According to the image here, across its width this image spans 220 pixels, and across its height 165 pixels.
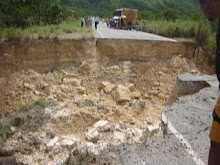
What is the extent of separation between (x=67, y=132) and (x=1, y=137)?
177 cm

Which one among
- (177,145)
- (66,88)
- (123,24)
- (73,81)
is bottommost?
(66,88)

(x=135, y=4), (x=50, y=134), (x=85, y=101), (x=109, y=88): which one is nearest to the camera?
(x=50, y=134)

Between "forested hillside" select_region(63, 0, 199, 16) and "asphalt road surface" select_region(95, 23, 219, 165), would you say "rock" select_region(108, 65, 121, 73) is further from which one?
"forested hillside" select_region(63, 0, 199, 16)

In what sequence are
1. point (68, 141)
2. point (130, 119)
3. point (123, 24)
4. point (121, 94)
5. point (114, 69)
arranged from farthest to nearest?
point (123, 24) < point (114, 69) < point (121, 94) < point (130, 119) < point (68, 141)

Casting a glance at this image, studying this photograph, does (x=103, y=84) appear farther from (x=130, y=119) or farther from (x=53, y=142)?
(x=53, y=142)

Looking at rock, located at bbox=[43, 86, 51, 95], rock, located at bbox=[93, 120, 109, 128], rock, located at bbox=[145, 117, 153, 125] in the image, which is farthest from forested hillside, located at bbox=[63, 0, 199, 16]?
rock, located at bbox=[93, 120, 109, 128]

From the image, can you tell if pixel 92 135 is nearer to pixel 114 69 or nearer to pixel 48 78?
pixel 48 78

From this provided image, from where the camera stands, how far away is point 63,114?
29.4 ft

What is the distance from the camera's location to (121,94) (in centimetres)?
1052

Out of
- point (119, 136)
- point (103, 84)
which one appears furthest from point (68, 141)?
point (103, 84)

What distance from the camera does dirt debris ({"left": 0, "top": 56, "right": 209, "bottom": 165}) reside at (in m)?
7.41

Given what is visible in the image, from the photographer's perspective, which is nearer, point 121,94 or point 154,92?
point 121,94

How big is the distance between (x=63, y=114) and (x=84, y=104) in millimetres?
1107

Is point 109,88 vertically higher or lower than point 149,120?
higher
